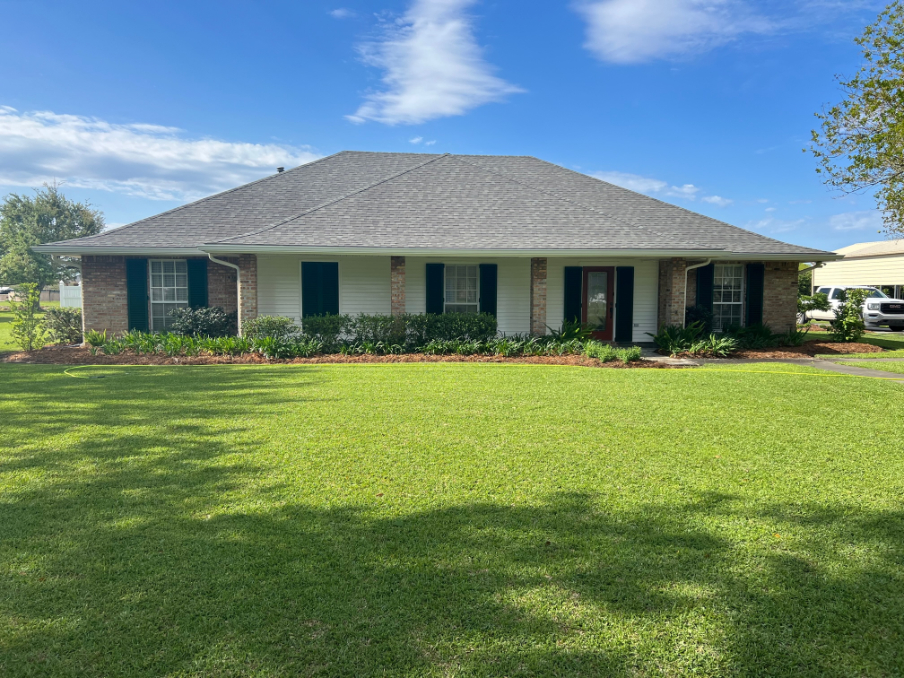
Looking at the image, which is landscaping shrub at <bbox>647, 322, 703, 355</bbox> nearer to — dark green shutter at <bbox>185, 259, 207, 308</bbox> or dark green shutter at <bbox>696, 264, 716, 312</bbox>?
dark green shutter at <bbox>696, 264, 716, 312</bbox>

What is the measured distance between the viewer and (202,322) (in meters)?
15.2

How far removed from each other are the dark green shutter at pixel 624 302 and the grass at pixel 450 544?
884 centimetres

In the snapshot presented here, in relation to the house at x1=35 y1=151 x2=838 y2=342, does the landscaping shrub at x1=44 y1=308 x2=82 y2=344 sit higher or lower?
lower

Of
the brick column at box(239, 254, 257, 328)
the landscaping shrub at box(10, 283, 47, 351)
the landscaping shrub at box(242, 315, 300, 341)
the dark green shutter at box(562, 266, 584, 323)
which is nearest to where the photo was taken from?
the landscaping shrub at box(242, 315, 300, 341)

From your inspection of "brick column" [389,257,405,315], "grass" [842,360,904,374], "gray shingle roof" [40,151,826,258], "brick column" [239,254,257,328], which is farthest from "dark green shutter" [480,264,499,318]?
"grass" [842,360,904,374]

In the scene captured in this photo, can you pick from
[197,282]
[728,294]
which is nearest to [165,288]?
[197,282]

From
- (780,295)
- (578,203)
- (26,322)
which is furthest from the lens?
(578,203)

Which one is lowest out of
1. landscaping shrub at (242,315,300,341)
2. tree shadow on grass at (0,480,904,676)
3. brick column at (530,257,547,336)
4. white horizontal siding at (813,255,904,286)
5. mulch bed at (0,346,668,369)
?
tree shadow on grass at (0,480,904,676)

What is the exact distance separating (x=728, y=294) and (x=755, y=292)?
2.42 ft

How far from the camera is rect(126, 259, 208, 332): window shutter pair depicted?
15312 millimetres

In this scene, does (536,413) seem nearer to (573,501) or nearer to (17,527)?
(573,501)

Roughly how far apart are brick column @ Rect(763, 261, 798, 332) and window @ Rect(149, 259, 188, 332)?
16.8 meters

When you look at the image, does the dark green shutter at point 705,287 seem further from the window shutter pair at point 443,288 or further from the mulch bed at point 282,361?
the window shutter pair at point 443,288

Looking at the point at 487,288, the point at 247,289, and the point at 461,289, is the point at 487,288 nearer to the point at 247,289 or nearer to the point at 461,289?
the point at 461,289
